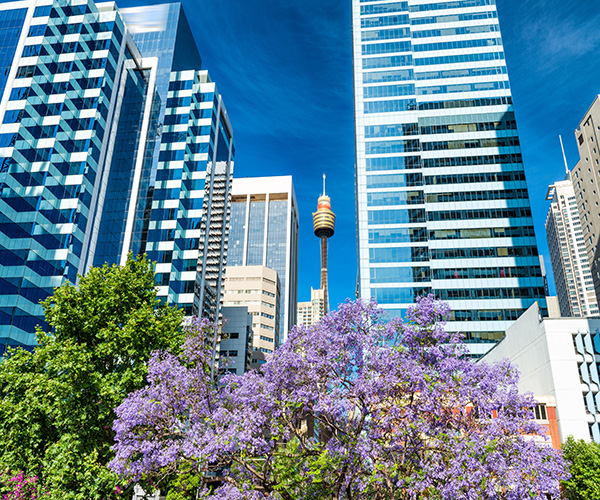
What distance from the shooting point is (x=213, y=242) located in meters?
105

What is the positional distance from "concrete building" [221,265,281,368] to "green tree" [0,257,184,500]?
374 feet

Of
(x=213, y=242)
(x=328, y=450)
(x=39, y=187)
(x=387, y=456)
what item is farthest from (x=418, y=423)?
(x=213, y=242)

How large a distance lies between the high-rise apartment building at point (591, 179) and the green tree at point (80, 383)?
111 metres

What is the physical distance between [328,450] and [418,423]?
345 cm

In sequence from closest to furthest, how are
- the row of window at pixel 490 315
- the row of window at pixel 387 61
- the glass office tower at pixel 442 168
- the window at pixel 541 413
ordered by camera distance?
the window at pixel 541 413, the row of window at pixel 490 315, the glass office tower at pixel 442 168, the row of window at pixel 387 61

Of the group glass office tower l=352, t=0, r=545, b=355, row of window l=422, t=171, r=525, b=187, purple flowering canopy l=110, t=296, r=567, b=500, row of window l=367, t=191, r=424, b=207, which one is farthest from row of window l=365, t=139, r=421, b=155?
purple flowering canopy l=110, t=296, r=567, b=500

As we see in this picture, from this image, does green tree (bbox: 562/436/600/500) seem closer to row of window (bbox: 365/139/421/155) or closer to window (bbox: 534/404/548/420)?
window (bbox: 534/404/548/420)

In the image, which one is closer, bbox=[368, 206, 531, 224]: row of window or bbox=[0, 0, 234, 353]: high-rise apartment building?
bbox=[0, 0, 234, 353]: high-rise apartment building

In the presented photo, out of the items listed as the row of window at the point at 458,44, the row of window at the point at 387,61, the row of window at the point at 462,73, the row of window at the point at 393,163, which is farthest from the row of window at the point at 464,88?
the row of window at the point at 393,163

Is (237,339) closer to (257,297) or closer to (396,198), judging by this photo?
→ (257,297)

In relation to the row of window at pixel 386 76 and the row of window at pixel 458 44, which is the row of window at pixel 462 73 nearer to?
the row of window at pixel 386 76

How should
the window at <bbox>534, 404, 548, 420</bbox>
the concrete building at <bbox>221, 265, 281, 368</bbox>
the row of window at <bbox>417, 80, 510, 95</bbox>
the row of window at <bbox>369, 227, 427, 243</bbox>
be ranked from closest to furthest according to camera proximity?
the window at <bbox>534, 404, 548, 420</bbox>
the row of window at <bbox>369, 227, 427, 243</bbox>
the row of window at <bbox>417, 80, 510, 95</bbox>
the concrete building at <bbox>221, 265, 281, 368</bbox>

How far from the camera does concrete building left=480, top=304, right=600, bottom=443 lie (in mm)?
36844

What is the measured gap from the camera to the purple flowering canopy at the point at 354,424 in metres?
16.2
